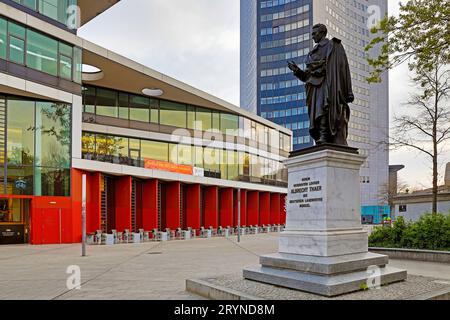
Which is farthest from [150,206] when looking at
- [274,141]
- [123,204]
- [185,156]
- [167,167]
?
[274,141]

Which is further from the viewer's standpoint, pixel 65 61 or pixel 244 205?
pixel 244 205

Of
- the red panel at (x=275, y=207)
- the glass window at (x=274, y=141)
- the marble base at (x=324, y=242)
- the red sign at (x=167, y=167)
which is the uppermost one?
the glass window at (x=274, y=141)

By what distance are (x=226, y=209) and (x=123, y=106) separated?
15.5 m

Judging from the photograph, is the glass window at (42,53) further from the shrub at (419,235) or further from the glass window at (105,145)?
the shrub at (419,235)

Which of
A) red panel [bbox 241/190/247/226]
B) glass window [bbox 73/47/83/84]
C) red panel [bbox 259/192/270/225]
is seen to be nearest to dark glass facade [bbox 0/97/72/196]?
glass window [bbox 73/47/83/84]

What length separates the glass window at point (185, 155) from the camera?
138 feet

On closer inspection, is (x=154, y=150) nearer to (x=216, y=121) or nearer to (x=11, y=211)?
(x=216, y=121)

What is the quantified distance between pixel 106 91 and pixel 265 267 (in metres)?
32.0

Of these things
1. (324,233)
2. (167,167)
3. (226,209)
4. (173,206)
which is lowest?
(226,209)

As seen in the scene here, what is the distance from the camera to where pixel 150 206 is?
119 feet

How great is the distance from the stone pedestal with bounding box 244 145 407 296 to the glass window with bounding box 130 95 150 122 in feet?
105

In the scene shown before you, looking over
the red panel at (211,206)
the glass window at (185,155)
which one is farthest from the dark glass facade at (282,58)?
the glass window at (185,155)

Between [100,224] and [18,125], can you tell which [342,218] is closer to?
[18,125]

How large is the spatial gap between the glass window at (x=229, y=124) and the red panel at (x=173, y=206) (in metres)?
10.7
